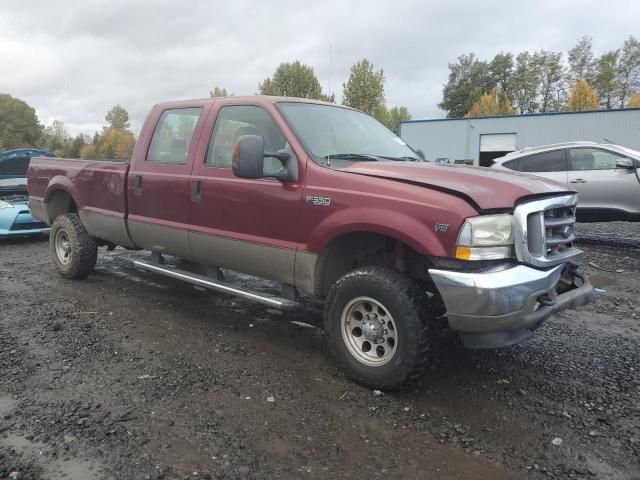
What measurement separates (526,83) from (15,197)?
77771 millimetres

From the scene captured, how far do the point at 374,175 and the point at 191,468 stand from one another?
6.90 feet

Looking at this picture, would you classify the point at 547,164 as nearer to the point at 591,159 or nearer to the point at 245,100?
the point at 591,159

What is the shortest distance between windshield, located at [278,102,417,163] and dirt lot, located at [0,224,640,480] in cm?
164

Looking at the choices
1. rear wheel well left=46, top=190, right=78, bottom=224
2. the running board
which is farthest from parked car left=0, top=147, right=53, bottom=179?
the running board

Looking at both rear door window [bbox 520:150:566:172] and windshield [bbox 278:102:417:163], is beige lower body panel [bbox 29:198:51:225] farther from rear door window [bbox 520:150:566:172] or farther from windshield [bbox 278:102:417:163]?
rear door window [bbox 520:150:566:172]

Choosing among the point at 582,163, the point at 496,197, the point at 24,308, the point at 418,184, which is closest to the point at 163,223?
the point at 24,308

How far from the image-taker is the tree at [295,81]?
56.8 m

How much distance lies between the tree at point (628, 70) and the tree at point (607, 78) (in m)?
0.68

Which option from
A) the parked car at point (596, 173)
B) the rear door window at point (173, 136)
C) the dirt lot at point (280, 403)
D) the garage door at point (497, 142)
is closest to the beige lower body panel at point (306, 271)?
the dirt lot at point (280, 403)

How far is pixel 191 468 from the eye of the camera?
2.57m

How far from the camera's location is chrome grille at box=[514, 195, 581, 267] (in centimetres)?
305

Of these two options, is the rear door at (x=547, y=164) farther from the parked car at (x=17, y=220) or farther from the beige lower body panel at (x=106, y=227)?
the parked car at (x=17, y=220)

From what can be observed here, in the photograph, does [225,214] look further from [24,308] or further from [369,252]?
[24,308]

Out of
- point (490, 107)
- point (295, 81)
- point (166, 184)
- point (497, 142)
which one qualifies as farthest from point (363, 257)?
point (490, 107)
